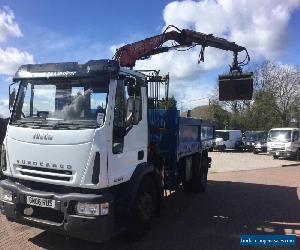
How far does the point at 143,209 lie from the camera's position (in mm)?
7230

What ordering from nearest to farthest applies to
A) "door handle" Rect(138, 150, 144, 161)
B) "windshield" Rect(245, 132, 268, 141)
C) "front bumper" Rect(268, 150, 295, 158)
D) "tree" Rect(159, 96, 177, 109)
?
"door handle" Rect(138, 150, 144, 161) → "tree" Rect(159, 96, 177, 109) → "front bumper" Rect(268, 150, 295, 158) → "windshield" Rect(245, 132, 268, 141)

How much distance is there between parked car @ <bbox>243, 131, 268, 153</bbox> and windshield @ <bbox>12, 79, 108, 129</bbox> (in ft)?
98.4

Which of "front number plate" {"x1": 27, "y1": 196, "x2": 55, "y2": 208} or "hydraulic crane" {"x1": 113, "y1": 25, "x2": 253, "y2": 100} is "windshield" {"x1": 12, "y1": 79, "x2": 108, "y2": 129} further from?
"hydraulic crane" {"x1": 113, "y1": 25, "x2": 253, "y2": 100}

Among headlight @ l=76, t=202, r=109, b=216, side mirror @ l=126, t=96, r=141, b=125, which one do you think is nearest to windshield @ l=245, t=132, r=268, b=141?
side mirror @ l=126, t=96, r=141, b=125

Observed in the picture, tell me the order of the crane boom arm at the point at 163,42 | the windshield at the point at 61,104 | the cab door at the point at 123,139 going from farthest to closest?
the crane boom arm at the point at 163,42, the cab door at the point at 123,139, the windshield at the point at 61,104

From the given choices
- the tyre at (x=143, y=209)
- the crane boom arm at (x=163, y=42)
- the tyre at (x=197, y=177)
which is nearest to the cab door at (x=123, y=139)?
the tyre at (x=143, y=209)

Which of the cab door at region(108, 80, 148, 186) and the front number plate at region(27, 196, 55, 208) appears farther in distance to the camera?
the cab door at region(108, 80, 148, 186)

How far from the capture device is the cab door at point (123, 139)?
6.45m

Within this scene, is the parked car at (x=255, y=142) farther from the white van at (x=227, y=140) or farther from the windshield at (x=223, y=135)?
the windshield at (x=223, y=135)

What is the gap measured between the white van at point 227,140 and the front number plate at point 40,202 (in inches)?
1178

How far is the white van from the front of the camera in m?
35.7

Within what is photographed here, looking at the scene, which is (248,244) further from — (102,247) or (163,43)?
(163,43)

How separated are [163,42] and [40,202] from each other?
20.8 feet

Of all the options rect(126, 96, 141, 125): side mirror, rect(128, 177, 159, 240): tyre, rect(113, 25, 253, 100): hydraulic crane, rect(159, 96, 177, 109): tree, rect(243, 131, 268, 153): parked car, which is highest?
rect(113, 25, 253, 100): hydraulic crane
